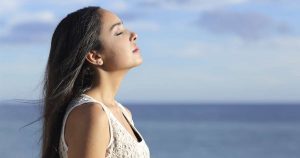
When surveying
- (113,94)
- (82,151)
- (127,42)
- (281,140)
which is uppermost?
(127,42)

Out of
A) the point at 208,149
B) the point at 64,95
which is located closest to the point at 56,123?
the point at 64,95

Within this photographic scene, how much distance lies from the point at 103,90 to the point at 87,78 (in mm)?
84

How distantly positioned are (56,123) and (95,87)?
0.22m

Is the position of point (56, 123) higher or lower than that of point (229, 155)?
higher

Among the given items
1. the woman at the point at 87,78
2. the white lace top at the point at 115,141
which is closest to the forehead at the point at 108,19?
the woman at the point at 87,78

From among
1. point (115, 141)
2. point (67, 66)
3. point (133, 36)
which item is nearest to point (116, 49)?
point (133, 36)

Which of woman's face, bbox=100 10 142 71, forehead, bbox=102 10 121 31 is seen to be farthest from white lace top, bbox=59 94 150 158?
forehead, bbox=102 10 121 31

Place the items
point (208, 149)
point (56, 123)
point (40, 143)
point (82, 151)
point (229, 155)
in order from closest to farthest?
point (82, 151) < point (56, 123) < point (40, 143) < point (229, 155) < point (208, 149)

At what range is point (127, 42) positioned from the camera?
290 centimetres

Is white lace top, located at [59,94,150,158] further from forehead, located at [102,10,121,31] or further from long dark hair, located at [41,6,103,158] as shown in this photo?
forehead, located at [102,10,121,31]

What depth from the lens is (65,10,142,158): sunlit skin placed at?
8.81 feet

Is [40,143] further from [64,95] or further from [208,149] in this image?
[208,149]

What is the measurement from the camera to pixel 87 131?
267 cm

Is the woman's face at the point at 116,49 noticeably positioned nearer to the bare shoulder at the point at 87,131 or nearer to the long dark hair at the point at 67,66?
the long dark hair at the point at 67,66
